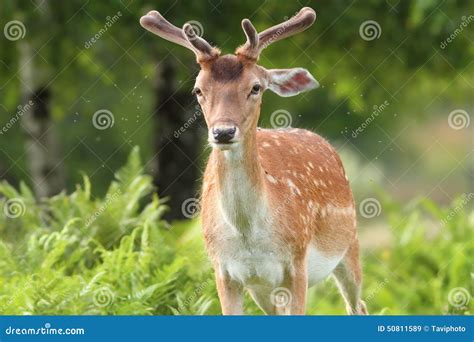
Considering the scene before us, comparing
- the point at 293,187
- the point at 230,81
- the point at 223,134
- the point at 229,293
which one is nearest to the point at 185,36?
the point at 230,81

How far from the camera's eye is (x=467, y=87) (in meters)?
14.8

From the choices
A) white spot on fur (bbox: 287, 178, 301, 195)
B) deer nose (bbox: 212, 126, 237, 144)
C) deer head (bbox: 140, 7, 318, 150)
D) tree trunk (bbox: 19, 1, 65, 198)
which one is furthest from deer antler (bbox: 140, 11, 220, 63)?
tree trunk (bbox: 19, 1, 65, 198)

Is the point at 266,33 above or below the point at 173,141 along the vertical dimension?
above

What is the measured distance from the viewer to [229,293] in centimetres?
712

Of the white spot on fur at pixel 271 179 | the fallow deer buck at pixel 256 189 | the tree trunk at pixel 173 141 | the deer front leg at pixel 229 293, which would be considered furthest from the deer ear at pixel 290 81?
the tree trunk at pixel 173 141

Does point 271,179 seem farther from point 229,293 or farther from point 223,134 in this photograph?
point 223,134

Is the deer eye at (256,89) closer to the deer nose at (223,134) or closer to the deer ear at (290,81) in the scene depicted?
the deer ear at (290,81)

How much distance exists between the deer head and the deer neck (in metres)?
0.11

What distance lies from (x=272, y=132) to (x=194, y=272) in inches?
65.4

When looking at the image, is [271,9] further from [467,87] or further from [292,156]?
[292,156]

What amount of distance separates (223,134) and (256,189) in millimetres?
683

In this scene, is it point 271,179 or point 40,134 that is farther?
point 40,134

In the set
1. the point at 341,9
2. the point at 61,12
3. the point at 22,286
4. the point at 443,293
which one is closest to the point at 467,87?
the point at 341,9

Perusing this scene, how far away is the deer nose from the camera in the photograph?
6.33m
